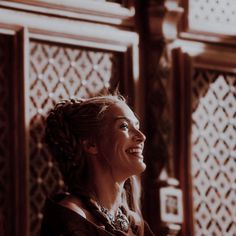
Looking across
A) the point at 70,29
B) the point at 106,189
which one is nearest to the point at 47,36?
the point at 70,29

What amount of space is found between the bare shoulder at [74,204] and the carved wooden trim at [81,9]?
1676 millimetres

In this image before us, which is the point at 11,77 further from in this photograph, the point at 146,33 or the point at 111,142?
the point at 111,142

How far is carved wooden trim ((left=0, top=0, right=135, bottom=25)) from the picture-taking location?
629cm

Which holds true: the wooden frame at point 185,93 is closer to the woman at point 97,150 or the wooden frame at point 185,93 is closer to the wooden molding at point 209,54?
the wooden molding at point 209,54

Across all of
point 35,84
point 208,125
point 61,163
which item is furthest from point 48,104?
point 61,163

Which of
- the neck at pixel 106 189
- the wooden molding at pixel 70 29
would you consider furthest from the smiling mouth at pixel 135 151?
the wooden molding at pixel 70 29

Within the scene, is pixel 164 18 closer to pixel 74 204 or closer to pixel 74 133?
pixel 74 133

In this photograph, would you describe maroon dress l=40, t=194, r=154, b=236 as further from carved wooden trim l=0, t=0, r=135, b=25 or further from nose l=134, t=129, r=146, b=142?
carved wooden trim l=0, t=0, r=135, b=25

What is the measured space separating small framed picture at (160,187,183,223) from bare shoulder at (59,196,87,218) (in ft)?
5.65

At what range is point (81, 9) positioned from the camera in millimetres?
6480

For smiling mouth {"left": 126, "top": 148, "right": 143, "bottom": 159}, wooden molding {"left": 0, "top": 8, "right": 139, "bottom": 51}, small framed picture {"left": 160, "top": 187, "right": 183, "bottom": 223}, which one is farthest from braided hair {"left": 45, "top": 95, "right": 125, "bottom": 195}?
small framed picture {"left": 160, "top": 187, "right": 183, "bottom": 223}

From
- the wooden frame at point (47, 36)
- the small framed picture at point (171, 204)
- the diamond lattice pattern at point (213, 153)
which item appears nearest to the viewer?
the wooden frame at point (47, 36)

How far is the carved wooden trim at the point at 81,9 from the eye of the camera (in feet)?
20.6

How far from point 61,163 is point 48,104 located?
1.44 metres
